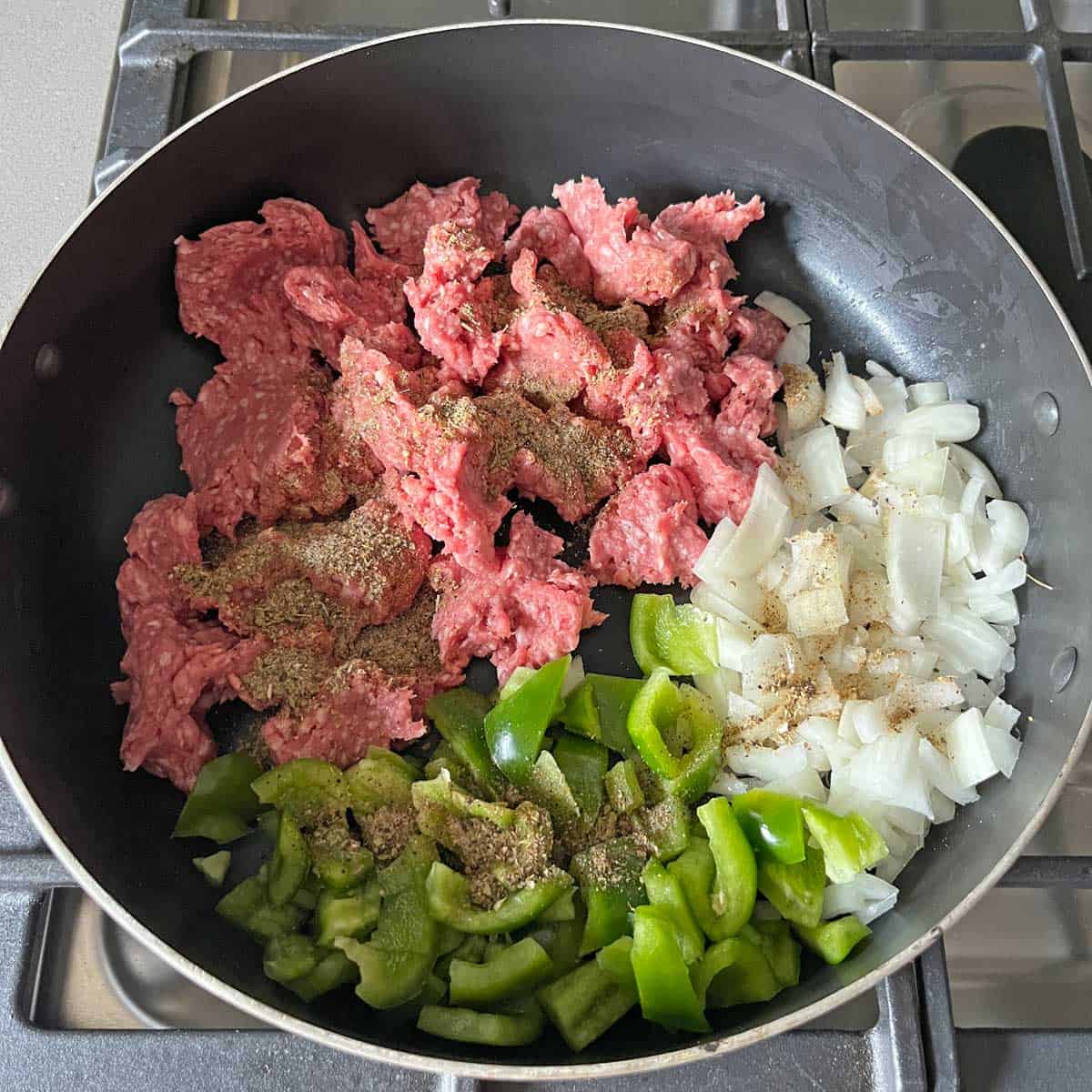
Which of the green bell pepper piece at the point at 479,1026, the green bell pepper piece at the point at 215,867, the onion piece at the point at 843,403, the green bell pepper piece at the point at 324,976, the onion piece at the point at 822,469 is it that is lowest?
the green bell pepper piece at the point at 215,867

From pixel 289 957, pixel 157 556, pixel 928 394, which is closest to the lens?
pixel 289 957

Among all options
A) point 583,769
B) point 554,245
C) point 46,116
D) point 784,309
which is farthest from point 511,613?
point 46,116

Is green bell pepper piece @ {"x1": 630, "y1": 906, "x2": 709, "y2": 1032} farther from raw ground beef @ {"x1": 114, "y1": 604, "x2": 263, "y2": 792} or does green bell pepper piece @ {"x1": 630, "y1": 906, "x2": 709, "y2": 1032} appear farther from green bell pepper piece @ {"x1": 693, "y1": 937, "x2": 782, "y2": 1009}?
raw ground beef @ {"x1": 114, "y1": 604, "x2": 263, "y2": 792}

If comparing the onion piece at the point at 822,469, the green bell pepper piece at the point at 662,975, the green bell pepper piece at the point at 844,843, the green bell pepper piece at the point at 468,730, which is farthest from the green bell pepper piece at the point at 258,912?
the onion piece at the point at 822,469

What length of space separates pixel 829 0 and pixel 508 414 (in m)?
A: 1.72

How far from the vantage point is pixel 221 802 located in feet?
6.21

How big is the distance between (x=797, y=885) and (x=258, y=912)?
1.01m

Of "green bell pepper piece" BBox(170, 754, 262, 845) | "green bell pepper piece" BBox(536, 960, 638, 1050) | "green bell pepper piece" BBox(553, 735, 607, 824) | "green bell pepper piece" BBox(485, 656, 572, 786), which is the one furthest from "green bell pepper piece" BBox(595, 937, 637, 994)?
"green bell pepper piece" BBox(170, 754, 262, 845)

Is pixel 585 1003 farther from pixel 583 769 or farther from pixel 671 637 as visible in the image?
pixel 671 637

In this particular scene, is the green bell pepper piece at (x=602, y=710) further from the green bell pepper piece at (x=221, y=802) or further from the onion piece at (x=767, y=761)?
the green bell pepper piece at (x=221, y=802)

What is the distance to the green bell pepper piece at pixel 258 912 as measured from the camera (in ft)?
5.82

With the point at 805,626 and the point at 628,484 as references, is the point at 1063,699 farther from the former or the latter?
the point at 628,484

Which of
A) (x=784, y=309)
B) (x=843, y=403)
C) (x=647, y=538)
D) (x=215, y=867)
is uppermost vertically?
(x=784, y=309)

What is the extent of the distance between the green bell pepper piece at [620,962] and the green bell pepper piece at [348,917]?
1.37ft
